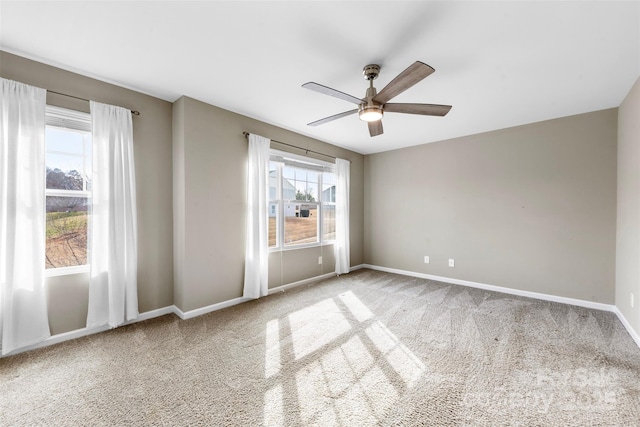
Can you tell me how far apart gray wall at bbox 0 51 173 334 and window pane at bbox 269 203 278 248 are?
1.33 meters

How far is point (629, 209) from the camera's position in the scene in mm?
2820

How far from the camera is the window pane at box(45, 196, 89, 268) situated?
250 centimetres

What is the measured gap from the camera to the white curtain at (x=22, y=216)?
2.18 meters

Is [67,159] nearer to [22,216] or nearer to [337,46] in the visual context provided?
[22,216]

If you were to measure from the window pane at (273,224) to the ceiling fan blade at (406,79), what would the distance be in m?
2.32

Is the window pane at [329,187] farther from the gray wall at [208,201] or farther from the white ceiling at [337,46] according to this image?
the white ceiling at [337,46]

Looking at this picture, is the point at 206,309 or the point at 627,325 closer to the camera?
the point at 627,325

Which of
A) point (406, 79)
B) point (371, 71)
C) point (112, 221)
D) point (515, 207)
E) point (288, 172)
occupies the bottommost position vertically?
point (112, 221)

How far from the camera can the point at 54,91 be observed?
245 centimetres

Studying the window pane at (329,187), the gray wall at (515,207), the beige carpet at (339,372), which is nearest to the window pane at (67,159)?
the beige carpet at (339,372)

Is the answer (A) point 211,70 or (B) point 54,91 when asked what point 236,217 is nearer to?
(A) point 211,70

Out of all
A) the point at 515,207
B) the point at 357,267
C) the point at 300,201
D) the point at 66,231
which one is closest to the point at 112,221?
the point at 66,231

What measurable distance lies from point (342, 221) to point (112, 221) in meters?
3.41

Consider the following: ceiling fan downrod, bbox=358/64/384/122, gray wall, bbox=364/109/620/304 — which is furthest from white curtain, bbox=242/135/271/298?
gray wall, bbox=364/109/620/304
